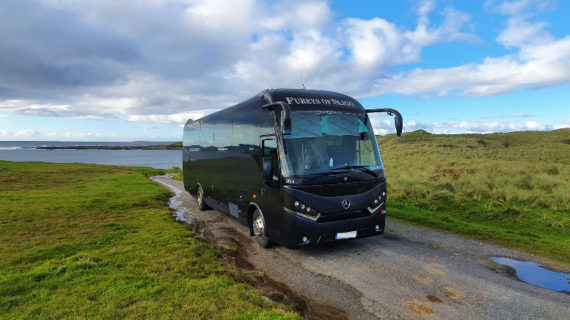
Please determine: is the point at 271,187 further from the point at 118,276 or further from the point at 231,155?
the point at 118,276

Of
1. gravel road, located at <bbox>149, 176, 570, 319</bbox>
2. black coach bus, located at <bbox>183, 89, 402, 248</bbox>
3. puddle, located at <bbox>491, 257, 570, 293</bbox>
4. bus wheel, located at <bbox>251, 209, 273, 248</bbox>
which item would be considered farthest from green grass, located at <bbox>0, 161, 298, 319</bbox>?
puddle, located at <bbox>491, 257, 570, 293</bbox>

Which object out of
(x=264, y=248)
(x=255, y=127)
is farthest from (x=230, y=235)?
(x=255, y=127)

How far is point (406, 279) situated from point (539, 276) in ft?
8.49

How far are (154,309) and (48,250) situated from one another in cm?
484

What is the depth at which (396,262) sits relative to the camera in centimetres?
666

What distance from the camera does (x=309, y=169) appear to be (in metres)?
6.63

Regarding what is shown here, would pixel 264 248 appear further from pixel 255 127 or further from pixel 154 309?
pixel 154 309

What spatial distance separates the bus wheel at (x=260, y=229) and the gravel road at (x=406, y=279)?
0.19 metres

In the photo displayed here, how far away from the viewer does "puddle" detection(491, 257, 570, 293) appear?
5555 millimetres

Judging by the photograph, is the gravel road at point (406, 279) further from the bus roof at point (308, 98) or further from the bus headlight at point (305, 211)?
the bus roof at point (308, 98)

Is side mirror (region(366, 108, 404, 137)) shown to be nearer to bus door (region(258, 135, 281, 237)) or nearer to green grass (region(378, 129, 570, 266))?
bus door (region(258, 135, 281, 237))

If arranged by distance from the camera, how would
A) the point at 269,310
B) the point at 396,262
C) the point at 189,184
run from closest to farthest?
the point at 269,310, the point at 396,262, the point at 189,184

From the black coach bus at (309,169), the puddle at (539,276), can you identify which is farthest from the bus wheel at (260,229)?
the puddle at (539,276)

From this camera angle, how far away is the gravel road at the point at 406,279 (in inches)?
185
